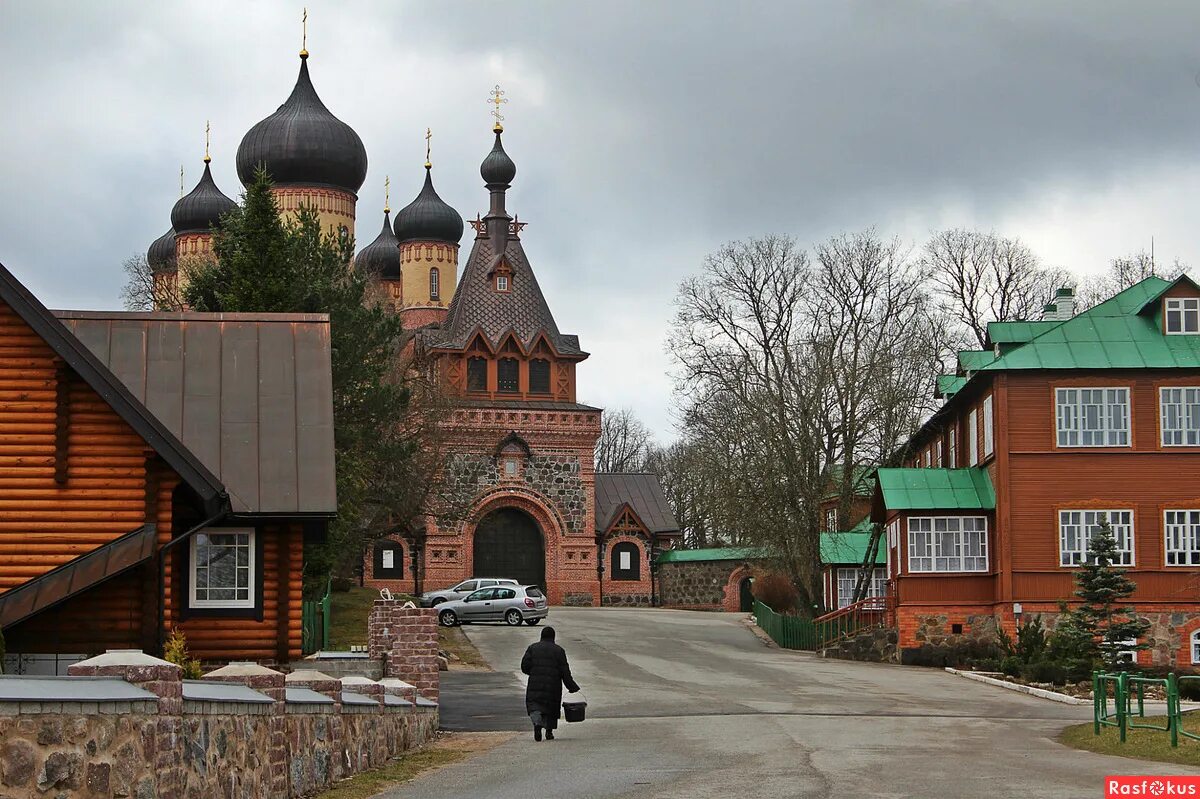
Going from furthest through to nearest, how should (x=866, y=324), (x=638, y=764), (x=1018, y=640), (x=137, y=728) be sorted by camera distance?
1. (x=866, y=324)
2. (x=1018, y=640)
3. (x=638, y=764)
4. (x=137, y=728)

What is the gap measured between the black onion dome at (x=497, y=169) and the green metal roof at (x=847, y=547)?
2167cm

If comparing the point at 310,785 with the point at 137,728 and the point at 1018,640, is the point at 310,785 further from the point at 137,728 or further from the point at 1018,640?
the point at 1018,640

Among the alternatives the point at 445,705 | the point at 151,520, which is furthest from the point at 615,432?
the point at 151,520

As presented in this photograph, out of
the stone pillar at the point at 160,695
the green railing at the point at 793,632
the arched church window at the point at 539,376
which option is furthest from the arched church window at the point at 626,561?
the stone pillar at the point at 160,695

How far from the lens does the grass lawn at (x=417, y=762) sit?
46.0 ft

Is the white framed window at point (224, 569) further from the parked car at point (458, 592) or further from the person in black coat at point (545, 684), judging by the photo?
the parked car at point (458, 592)

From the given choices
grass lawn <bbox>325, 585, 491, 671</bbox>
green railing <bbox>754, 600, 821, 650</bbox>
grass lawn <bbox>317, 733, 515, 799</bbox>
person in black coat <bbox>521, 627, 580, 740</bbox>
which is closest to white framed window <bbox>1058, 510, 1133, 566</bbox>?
green railing <bbox>754, 600, 821, 650</bbox>

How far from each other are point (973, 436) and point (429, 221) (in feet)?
121

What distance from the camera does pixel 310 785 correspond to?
13.5m

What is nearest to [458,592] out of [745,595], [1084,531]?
[1084,531]

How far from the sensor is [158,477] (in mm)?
19109

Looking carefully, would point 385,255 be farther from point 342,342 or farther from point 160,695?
point 160,695

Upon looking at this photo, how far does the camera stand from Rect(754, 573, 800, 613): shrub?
56938 millimetres

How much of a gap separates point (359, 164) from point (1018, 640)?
34.6 m
